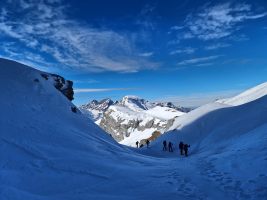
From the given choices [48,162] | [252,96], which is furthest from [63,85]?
[48,162]

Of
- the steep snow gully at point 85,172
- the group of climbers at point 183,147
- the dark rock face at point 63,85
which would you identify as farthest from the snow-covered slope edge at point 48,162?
the dark rock face at point 63,85

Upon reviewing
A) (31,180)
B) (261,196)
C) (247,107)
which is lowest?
(261,196)

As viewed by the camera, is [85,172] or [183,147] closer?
[85,172]

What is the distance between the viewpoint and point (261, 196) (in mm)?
11742

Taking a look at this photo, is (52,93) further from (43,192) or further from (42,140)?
(43,192)

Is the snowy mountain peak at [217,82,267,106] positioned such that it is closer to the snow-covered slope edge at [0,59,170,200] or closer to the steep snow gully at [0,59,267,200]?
the snow-covered slope edge at [0,59,170,200]

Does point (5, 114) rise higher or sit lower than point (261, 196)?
higher

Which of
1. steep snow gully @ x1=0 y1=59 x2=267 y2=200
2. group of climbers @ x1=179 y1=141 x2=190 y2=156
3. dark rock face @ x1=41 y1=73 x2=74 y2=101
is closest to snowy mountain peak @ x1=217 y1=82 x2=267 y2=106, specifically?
group of climbers @ x1=179 y1=141 x2=190 y2=156

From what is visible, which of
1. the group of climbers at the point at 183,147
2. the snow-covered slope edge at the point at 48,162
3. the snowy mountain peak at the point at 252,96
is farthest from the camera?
the snowy mountain peak at the point at 252,96

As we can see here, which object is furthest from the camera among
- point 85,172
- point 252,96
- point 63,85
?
point 252,96

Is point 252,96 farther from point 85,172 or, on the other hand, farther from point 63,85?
point 85,172

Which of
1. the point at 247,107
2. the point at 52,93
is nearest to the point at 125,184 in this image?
the point at 52,93

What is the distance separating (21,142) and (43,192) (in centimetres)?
810

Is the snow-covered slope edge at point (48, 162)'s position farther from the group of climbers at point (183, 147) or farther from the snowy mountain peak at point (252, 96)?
the snowy mountain peak at point (252, 96)
